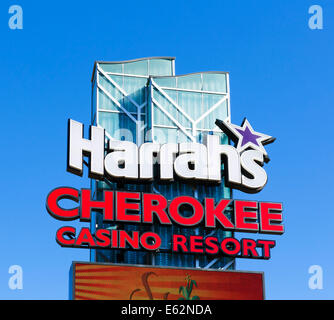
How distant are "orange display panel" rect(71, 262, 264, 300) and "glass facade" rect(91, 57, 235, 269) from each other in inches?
125

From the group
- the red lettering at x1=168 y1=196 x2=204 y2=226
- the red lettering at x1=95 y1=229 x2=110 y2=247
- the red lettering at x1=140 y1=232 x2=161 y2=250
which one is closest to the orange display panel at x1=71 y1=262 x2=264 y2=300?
the red lettering at x1=95 y1=229 x2=110 y2=247

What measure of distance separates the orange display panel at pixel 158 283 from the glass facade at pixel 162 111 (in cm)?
317

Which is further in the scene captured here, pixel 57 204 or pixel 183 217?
pixel 183 217

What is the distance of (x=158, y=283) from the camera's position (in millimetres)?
53812

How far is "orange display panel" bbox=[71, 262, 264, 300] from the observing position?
52781 millimetres

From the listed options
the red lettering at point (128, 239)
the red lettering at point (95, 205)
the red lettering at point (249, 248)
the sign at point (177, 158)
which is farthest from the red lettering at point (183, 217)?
the red lettering at point (95, 205)

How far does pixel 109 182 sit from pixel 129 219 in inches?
182

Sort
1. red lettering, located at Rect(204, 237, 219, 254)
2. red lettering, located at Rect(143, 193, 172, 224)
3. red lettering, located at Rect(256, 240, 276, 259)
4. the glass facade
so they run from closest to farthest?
red lettering, located at Rect(143, 193, 172, 224), red lettering, located at Rect(204, 237, 219, 254), red lettering, located at Rect(256, 240, 276, 259), the glass facade

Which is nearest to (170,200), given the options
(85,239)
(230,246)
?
(230,246)

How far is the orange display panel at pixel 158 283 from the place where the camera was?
52.8 m

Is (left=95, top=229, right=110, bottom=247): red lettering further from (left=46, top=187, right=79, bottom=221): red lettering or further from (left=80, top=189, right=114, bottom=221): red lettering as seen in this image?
(left=46, top=187, right=79, bottom=221): red lettering

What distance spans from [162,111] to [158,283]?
1315 centimetres

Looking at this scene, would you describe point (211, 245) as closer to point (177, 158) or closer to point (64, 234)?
point (177, 158)

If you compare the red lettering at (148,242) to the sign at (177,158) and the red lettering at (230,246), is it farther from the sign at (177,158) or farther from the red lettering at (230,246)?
the red lettering at (230,246)
